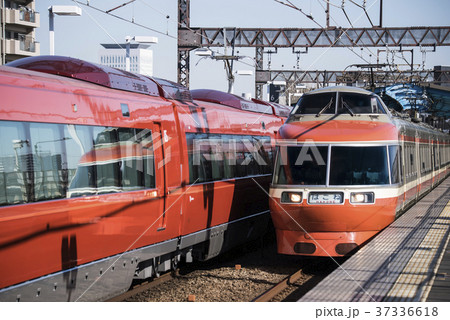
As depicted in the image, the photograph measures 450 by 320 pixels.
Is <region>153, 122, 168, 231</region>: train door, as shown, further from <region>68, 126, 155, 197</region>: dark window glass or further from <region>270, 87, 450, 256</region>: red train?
<region>270, 87, 450, 256</region>: red train

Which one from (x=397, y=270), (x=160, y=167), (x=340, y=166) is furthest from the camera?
(x=340, y=166)

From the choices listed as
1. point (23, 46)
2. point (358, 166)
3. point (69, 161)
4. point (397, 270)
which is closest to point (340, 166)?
point (358, 166)

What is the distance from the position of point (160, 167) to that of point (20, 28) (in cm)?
4295

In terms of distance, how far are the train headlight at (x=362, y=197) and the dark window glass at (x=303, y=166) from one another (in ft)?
1.85

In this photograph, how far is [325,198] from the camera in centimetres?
1159

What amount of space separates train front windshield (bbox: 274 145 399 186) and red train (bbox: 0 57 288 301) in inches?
68.9

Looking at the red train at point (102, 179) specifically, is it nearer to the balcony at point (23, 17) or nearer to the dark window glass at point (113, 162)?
the dark window glass at point (113, 162)

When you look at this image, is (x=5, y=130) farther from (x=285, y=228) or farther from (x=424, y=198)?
(x=424, y=198)

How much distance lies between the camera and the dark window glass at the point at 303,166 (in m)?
11.8

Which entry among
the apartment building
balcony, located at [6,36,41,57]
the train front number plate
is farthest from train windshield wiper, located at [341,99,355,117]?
the apartment building

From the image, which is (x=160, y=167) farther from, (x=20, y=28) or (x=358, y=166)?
(x=20, y=28)

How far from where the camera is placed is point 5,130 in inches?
280

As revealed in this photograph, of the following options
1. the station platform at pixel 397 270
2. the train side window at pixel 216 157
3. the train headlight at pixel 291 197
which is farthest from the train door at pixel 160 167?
the station platform at pixel 397 270
